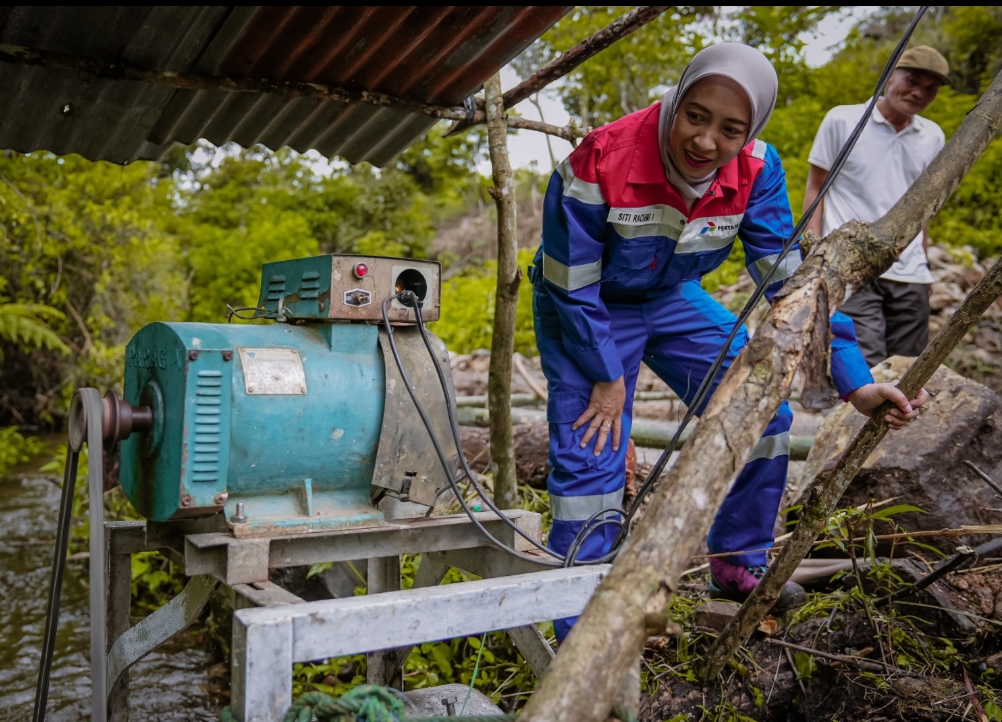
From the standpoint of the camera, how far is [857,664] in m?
2.42

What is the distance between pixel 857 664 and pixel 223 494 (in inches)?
75.3

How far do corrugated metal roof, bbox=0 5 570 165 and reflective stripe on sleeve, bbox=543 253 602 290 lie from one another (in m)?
0.70

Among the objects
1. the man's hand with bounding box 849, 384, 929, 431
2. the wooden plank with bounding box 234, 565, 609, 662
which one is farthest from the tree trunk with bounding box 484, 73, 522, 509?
the wooden plank with bounding box 234, 565, 609, 662

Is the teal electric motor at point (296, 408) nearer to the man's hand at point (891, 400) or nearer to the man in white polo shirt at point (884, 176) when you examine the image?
the man's hand at point (891, 400)

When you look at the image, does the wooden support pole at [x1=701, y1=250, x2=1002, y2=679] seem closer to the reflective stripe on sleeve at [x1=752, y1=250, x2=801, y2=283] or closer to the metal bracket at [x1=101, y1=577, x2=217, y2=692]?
the reflective stripe on sleeve at [x1=752, y1=250, x2=801, y2=283]

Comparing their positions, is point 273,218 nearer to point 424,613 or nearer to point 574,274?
point 574,274

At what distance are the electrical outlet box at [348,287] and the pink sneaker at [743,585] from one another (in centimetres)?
135

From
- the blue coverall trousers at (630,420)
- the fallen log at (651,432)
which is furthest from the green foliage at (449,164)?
the blue coverall trousers at (630,420)

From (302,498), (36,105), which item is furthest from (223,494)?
(36,105)

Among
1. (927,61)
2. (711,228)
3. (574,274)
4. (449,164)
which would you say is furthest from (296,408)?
(449,164)

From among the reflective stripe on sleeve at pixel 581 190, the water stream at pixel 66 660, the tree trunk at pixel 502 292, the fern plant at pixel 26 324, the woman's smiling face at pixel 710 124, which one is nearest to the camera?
the woman's smiling face at pixel 710 124

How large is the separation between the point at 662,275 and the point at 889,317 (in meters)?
2.17

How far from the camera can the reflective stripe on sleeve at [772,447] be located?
252 cm

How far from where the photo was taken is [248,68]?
8.33 ft
